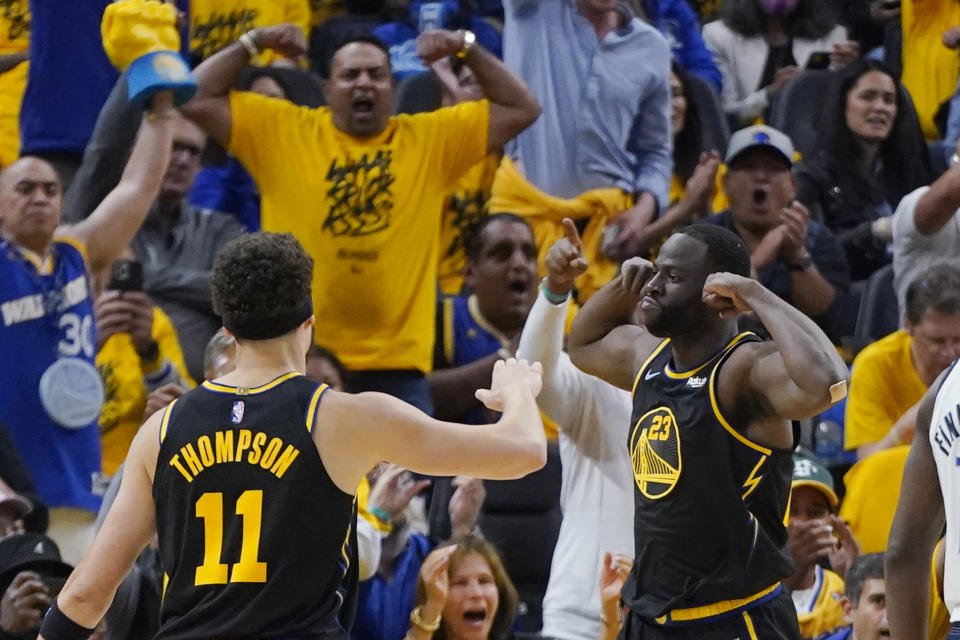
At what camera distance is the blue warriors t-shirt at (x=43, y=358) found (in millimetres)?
6719

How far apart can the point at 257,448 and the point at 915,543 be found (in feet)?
4.99

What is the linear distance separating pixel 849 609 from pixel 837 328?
2741 millimetres

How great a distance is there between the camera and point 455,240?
8828 millimetres

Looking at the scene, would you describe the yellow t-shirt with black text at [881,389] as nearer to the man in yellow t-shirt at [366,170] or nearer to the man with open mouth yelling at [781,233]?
the man with open mouth yelling at [781,233]

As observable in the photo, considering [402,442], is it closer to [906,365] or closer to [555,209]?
[906,365]

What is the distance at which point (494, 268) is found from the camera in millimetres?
8117

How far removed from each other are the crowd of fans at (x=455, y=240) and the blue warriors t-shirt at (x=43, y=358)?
1cm

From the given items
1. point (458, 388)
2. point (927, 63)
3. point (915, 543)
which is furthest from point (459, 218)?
point (915, 543)

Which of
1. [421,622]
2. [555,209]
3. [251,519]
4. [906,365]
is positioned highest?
[251,519]

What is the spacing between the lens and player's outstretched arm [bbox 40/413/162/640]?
4.16 m

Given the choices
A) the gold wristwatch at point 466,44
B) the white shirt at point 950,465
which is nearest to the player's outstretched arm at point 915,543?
the white shirt at point 950,465

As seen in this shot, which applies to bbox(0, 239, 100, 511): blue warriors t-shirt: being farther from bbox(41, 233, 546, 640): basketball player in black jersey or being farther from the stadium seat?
the stadium seat

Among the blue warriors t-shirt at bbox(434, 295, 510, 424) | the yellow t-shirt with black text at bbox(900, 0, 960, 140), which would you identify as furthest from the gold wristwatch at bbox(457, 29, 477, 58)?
the yellow t-shirt with black text at bbox(900, 0, 960, 140)

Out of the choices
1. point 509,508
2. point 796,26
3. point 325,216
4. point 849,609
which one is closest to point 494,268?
point 325,216
